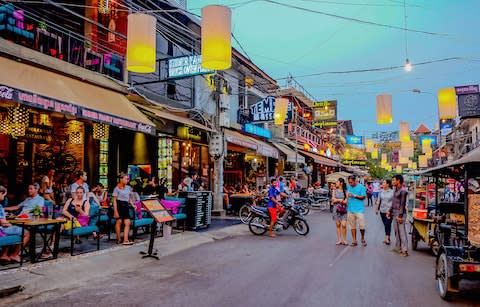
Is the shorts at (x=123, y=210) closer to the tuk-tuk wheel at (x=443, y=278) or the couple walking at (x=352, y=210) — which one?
the couple walking at (x=352, y=210)

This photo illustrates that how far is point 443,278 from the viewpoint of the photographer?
19.6 ft

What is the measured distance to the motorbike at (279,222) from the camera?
1265cm

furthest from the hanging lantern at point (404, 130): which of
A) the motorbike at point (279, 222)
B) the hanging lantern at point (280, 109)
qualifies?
the motorbike at point (279, 222)

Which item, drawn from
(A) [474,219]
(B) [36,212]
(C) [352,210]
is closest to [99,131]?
(B) [36,212]

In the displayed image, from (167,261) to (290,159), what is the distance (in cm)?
1956

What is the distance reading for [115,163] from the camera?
15594mm

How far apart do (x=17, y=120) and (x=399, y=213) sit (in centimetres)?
1038

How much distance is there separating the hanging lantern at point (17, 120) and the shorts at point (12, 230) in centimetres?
454

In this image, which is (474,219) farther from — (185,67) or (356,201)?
(185,67)

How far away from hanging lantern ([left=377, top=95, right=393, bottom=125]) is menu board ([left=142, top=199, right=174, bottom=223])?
12.1 m

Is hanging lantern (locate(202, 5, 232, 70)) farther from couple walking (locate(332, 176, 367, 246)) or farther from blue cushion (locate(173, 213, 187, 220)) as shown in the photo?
blue cushion (locate(173, 213, 187, 220))

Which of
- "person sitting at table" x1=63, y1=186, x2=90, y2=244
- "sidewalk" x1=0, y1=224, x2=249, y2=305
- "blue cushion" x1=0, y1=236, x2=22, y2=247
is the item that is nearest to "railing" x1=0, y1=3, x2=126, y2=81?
"person sitting at table" x1=63, y1=186, x2=90, y2=244

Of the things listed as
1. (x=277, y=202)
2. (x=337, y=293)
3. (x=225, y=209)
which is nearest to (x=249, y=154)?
(x=225, y=209)

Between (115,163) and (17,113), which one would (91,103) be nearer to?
(17,113)
